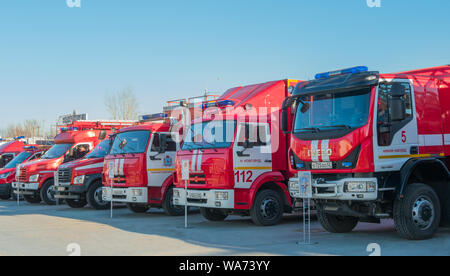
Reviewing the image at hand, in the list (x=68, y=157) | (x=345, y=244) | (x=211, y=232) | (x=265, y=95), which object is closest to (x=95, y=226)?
(x=211, y=232)

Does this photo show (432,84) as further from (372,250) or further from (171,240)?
(171,240)

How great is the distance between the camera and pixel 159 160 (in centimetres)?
1576

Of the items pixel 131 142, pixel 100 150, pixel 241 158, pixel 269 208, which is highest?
pixel 131 142

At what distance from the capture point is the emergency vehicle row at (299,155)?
961 centimetres

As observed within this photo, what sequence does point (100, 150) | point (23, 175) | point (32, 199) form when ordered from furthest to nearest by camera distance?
point (32, 199) → point (23, 175) → point (100, 150)

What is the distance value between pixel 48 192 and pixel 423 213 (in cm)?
1598

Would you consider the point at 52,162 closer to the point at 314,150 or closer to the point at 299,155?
the point at 299,155

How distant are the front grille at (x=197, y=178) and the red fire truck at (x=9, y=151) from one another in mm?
18376

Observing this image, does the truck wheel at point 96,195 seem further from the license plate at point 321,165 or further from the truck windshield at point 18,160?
the license plate at point 321,165

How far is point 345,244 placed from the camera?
32.1 feet

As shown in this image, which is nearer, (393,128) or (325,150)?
(393,128)

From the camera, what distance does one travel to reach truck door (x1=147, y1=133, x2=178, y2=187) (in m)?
15.6

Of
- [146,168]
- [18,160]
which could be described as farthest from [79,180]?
[18,160]

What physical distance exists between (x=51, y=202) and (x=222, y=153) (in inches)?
461
